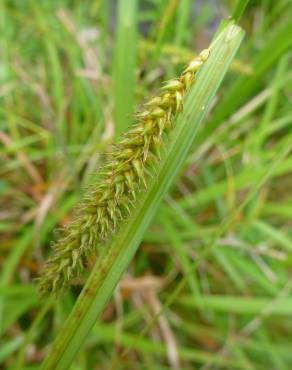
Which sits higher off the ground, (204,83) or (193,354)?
(204,83)

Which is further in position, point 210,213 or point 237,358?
point 210,213

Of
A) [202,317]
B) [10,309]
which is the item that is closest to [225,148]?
[202,317]

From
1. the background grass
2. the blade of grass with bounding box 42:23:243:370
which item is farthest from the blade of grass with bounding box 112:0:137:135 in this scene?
the blade of grass with bounding box 42:23:243:370

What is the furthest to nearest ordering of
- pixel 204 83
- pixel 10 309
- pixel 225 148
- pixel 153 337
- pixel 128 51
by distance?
pixel 225 148 < pixel 153 337 < pixel 10 309 < pixel 128 51 < pixel 204 83

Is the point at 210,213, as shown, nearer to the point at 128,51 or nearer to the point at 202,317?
the point at 202,317

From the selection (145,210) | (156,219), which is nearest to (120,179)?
(145,210)

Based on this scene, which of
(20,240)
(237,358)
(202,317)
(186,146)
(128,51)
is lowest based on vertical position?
(237,358)

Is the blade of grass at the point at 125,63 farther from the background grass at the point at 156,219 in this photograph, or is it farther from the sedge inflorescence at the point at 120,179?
the sedge inflorescence at the point at 120,179

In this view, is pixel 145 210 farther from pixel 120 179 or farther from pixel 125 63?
pixel 125 63
